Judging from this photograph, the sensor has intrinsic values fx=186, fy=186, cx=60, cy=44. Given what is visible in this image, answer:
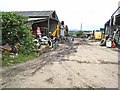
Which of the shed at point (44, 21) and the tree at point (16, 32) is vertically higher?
the shed at point (44, 21)

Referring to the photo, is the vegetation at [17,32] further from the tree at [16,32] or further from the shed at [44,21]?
the shed at [44,21]

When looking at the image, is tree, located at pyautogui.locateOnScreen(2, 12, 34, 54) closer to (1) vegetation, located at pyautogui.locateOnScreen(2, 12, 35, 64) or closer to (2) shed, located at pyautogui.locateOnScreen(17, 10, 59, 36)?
(1) vegetation, located at pyautogui.locateOnScreen(2, 12, 35, 64)

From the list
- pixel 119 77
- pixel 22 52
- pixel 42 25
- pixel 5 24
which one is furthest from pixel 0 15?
pixel 42 25

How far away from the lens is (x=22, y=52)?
11852mm

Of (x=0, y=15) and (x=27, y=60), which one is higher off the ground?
(x=0, y=15)

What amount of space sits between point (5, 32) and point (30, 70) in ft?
15.0

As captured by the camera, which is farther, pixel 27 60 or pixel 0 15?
pixel 0 15

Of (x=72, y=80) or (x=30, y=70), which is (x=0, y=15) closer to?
(x=30, y=70)

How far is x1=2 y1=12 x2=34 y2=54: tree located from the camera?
1173cm

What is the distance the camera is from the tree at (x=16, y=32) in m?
11.7

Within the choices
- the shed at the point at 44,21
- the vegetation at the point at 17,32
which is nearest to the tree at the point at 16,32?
the vegetation at the point at 17,32

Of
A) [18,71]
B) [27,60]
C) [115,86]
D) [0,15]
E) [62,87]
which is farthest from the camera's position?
[0,15]

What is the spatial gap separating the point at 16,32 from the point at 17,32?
7.7 inches

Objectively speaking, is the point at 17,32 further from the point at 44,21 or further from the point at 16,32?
the point at 44,21
